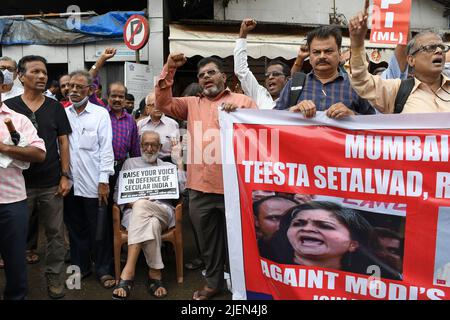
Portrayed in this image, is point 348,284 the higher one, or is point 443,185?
point 443,185

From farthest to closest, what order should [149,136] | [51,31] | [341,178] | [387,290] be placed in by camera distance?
[51,31]
[149,136]
[341,178]
[387,290]

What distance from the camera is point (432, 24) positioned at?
11.3 meters

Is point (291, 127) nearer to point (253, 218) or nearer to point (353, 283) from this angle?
point (253, 218)

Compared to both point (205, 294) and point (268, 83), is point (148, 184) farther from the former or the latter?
point (268, 83)

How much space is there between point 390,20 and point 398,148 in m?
2.13

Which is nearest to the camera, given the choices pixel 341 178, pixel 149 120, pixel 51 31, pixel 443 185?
pixel 443 185

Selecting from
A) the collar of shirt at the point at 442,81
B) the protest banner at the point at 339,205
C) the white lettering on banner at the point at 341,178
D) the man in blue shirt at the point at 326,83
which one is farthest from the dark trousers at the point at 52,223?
the collar of shirt at the point at 442,81

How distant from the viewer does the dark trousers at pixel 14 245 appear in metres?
2.75

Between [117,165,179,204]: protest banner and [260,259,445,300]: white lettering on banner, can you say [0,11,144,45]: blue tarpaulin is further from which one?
[260,259,445,300]: white lettering on banner

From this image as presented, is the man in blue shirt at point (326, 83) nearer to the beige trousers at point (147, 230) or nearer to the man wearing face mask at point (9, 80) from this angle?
the beige trousers at point (147, 230)

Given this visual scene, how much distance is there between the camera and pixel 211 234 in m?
3.37

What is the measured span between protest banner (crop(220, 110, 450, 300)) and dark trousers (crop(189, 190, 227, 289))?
57 cm

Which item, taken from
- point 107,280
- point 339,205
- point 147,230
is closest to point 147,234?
point 147,230

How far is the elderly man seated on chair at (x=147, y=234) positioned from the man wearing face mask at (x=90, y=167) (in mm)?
263
